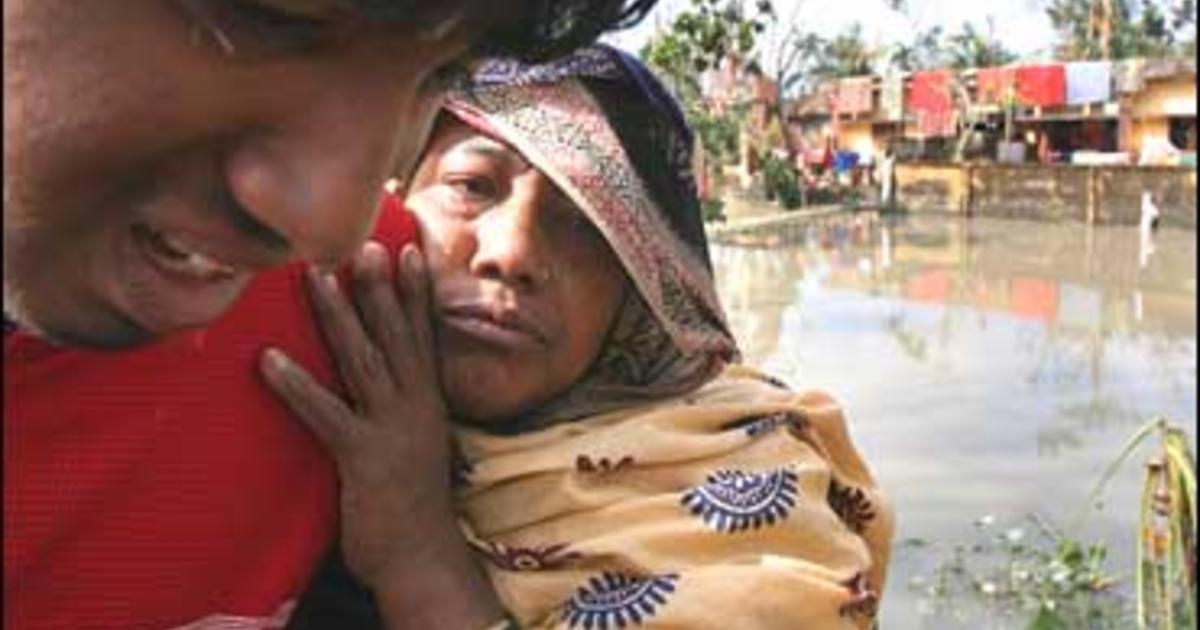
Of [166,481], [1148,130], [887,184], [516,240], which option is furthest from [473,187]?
[1148,130]

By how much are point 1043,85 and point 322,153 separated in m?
32.3

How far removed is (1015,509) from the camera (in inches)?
300

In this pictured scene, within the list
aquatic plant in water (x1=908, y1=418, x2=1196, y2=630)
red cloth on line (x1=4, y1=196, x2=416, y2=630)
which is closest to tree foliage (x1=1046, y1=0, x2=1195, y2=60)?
aquatic plant in water (x1=908, y1=418, x2=1196, y2=630)

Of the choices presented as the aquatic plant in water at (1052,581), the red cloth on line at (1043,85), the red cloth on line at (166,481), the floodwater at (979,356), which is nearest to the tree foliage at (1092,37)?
the red cloth on line at (1043,85)

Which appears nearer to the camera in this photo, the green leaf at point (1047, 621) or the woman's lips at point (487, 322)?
the woman's lips at point (487, 322)

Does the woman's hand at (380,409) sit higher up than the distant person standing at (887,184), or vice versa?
the woman's hand at (380,409)

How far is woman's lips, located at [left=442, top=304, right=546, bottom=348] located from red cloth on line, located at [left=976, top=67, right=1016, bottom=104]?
3069 cm

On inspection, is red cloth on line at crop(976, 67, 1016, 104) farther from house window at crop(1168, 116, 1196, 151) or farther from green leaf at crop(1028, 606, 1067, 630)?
green leaf at crop(1028, 606, 1067, 630)

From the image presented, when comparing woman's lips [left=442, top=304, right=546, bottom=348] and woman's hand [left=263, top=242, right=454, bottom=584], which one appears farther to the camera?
woman's lips [left=442, top=304, right=546, bottom=348]

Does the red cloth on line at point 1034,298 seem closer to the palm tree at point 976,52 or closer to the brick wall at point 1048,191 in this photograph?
the brick wall at point 1048,191

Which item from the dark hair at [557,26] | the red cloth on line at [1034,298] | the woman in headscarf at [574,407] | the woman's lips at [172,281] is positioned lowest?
the red cloth on line at [1034,298]

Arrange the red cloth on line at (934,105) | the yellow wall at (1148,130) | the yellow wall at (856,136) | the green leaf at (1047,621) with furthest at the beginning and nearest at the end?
the yellow wall at (856,136), the red cloth on line at (934,105), the yellow wall at (1148,130), the green leaf at (1047,621)

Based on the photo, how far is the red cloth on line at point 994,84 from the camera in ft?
102

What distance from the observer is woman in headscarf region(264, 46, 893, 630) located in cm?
126
